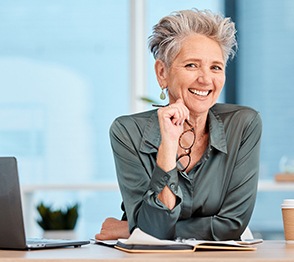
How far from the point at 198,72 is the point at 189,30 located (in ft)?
0.51

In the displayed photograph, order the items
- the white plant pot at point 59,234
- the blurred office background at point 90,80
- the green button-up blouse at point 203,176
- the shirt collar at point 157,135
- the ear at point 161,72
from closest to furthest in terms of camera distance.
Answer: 1. the green button-up blouse at point 203,176
2. the shirt collar at point 157,135
3. the ear at point 161,72
4. the white plant pot at point 59,234
5. the blurred office background at point 90,80

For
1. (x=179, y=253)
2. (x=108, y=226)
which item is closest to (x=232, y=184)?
(x=108, y=226)

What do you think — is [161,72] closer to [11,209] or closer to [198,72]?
[198,72]

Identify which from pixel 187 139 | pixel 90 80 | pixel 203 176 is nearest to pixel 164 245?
pixel 203 176

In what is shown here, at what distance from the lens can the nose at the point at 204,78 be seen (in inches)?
104

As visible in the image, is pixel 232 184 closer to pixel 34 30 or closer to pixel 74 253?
pixel 74 253

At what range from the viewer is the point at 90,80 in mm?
5746

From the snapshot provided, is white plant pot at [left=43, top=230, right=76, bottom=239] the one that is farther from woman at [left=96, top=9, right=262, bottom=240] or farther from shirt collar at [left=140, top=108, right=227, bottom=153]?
shirt collar at [left=140, top=108, right=227, bottom=153]

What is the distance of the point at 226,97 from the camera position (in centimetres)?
566

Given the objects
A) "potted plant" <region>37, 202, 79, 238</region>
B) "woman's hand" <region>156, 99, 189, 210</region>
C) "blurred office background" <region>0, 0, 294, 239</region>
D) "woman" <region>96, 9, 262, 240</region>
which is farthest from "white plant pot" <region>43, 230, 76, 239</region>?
"woman's hand" <region>156, 99, 189, 210</region>

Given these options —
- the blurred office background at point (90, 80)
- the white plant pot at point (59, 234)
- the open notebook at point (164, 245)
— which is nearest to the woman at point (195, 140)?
the open notebook at point (164, 245)

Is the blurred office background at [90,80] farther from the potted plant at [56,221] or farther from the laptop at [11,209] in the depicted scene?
the laptop at [11,209]

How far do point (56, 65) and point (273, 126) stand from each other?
1.66 meters

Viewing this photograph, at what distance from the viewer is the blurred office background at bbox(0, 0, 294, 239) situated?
5.62 m
